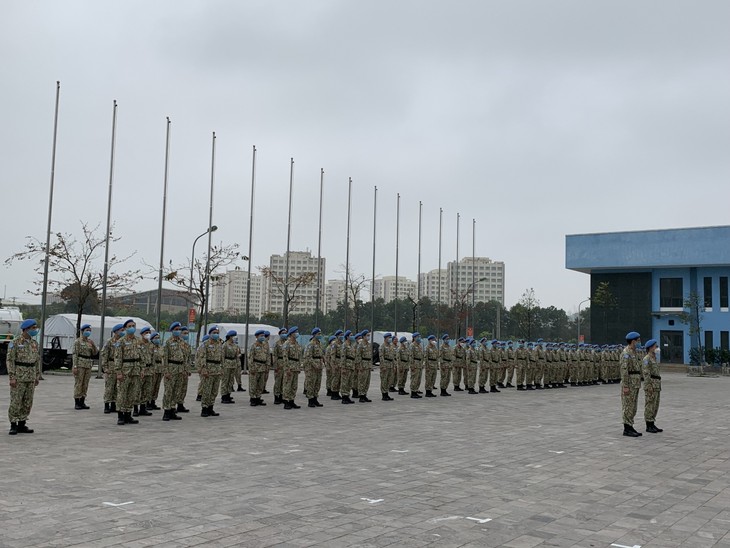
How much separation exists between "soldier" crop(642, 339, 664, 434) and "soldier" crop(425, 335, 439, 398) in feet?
25.3

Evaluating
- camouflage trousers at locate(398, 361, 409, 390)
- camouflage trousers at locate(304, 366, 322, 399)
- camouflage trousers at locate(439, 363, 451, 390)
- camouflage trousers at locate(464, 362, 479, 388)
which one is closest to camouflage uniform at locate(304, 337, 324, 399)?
camouflage trousers at locate(304, 366, 322, 399)

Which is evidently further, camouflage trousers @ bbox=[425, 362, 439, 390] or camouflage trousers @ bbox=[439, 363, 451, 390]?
camouflage trousers @ bbox=[439, 363, 451, 390]

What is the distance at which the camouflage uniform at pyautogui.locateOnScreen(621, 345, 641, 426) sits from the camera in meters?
11.1

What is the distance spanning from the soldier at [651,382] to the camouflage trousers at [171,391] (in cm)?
863

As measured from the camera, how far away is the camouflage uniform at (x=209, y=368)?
42.3 ft

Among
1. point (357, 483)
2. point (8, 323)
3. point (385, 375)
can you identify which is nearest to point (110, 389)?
point (385, 375)

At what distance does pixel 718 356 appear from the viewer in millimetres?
45844

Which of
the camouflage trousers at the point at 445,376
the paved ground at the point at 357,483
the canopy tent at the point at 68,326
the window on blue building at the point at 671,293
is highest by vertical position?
the window on blue building at the point at 671,293

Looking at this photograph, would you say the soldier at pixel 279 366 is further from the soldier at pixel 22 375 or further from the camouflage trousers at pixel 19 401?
the camouflage trousers at pixel 19 401

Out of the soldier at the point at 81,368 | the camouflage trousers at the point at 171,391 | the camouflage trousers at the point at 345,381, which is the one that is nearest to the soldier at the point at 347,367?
the camouflage trousers at the point at 345,381

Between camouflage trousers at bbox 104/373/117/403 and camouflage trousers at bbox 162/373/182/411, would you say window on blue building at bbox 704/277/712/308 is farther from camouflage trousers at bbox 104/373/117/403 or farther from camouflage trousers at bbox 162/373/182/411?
camouflage trousers at bbox 104/373/117/403

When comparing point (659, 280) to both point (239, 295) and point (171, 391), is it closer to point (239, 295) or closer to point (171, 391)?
point (171, 391)

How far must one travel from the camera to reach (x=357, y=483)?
694 cm

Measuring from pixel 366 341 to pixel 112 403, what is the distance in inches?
254
